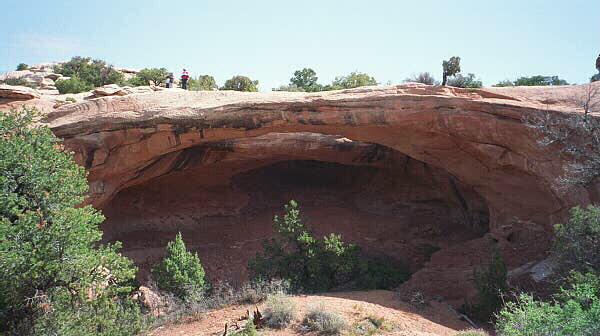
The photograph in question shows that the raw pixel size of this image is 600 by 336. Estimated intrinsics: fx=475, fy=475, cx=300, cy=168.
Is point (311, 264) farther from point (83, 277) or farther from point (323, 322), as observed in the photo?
point (83, 277)

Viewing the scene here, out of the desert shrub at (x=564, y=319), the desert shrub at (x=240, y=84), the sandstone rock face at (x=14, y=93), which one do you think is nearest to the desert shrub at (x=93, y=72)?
the desert shrub at (x=240, y=84)

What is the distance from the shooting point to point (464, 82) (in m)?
21.4

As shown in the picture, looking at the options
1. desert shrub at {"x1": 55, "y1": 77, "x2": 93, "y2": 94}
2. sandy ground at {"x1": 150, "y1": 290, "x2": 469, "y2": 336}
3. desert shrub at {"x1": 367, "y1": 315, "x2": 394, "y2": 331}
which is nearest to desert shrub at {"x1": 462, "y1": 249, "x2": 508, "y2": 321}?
sandy ground at {"x1": 150, "y1": 290, "x2": 469, "y2": 336}

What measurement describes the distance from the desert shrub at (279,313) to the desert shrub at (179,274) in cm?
200

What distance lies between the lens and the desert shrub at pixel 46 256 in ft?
20.6

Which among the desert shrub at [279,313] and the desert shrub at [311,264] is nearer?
the desert shrub at [279,313]

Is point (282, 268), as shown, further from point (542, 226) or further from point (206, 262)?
point (542, 226)

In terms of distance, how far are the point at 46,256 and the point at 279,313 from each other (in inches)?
141

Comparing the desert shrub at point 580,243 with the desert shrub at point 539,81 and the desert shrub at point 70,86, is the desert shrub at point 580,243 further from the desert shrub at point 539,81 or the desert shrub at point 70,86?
the desert shrub at point 70,86

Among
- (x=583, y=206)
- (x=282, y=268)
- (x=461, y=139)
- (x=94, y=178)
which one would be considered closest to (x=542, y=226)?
(x=583, y=206)

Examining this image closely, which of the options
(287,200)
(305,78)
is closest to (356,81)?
(305,78)

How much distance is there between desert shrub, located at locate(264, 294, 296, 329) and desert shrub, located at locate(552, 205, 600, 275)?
14.8ft

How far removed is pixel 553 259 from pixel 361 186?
8106mm

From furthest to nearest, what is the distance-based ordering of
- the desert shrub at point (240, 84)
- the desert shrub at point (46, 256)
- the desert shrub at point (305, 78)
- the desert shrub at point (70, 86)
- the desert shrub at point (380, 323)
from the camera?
the desert shrub at point (305, 78) < the desert shrub at point (240, 84) < the desert shrub at point (70, 86) < the desert shrub at point (380, 323) < the desert shrub at point (46, 256)
